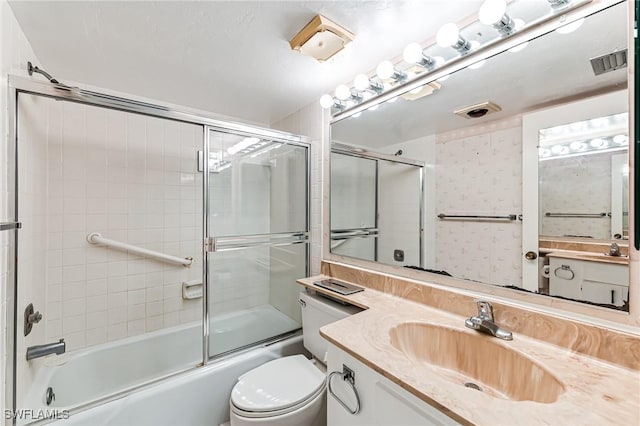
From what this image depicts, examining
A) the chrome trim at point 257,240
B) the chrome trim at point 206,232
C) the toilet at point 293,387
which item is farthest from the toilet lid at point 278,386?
the chrome trim at point 257,240

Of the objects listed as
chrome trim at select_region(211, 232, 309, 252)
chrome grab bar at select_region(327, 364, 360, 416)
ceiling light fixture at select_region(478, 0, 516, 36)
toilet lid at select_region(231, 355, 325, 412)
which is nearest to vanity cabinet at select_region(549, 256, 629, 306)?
chrome grab bar at select_region(327, 364, 360, 416)

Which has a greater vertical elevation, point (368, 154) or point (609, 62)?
point (609, 62)

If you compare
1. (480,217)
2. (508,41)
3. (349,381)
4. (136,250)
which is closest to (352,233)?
(480,217)

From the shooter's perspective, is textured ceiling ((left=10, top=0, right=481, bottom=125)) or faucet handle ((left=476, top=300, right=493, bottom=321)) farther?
textured ceiling ((left=10, top=0, right=481, bottom=125))

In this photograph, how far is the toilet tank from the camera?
4.61 feet

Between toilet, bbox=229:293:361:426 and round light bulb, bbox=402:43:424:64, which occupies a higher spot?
round light bulb, bbox=402:43:424:64

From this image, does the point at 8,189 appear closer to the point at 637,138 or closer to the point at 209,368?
the point at 209,368

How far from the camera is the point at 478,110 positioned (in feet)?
3.84

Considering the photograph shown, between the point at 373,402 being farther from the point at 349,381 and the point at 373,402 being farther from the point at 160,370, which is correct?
the point at 160,370

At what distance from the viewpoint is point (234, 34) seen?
4.17 ft

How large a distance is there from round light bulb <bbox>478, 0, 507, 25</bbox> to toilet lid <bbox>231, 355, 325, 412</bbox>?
1.75 meters

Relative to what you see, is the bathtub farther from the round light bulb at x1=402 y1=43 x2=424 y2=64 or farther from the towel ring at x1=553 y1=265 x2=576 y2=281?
the round light bulb at x1=402 y1=43 x2=424 y2=64

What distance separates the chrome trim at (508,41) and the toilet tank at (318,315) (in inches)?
48.1

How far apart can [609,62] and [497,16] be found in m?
0.39
